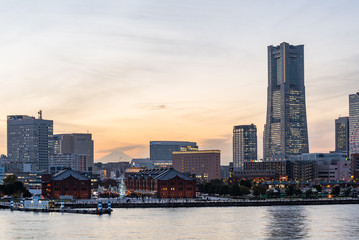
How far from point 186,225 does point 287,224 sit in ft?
62.4

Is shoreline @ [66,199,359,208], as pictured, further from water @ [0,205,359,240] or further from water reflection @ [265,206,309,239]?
water reflection @ [265,206,309,239]

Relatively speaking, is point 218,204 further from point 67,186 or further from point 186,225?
point 186,225

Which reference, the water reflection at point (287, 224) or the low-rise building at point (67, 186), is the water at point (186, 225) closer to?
the water reflection at point (287, 224)

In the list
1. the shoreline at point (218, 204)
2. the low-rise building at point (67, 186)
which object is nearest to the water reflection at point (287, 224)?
the shoreline at point (218, 204)

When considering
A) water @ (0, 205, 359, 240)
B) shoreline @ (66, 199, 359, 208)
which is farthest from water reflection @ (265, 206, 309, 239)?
shoreline @ (66, 199, 359, 208)

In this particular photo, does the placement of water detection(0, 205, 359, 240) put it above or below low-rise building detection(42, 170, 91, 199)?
below

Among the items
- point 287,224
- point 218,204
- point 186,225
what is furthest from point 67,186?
point 287,224

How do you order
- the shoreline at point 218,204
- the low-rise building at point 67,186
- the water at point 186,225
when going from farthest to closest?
the low-rise building at point 67,186, the shoreline at point 218,204, the water at point 186,225

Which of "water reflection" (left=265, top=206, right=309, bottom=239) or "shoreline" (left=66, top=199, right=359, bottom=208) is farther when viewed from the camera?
"shoreline" (left=66, top=199, right=359, bottom=208)

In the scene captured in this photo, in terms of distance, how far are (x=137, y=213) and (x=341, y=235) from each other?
55.3 metres

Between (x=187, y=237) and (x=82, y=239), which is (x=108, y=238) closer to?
(x=82, y=239)

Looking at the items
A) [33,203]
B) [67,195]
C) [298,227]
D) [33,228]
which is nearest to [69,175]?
[67,195]

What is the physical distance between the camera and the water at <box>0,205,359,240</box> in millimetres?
105125

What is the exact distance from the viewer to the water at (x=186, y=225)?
345 feet
